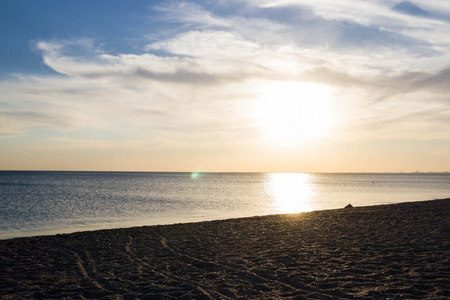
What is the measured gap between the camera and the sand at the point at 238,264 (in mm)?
7699

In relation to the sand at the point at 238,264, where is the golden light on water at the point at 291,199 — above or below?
below

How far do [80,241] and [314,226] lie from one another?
10574 millimetres

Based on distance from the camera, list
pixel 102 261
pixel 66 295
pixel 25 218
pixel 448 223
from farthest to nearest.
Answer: pixel 25 218, pixel 448 223, pixel 102 261, pixel 66 295

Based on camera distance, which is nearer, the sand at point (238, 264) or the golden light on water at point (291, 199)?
the sand at point (238, 264)

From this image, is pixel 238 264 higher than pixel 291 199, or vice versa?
pixel 238 264

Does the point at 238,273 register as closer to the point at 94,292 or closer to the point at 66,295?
the point at 94,292

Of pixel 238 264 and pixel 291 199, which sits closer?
pixel 238 264

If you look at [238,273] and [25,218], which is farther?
[25,218]

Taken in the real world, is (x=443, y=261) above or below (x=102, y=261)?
above

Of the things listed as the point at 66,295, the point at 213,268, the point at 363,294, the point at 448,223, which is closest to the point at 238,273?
the point at 213,268

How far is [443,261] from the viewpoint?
30.2 ft

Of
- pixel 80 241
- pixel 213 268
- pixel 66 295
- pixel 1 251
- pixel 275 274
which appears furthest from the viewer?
pixel 80 241

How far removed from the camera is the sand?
7.70 m

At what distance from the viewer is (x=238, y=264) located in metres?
10.1
